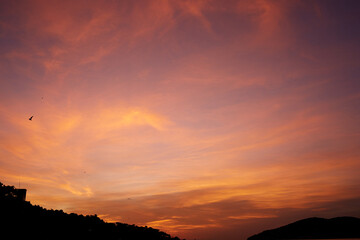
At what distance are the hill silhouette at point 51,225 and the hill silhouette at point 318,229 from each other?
15937 centimetres

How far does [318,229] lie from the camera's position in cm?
17112

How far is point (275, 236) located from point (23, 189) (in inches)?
6316

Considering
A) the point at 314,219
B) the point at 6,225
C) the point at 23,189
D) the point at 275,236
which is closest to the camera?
the point at 6,225

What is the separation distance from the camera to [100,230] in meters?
15.7

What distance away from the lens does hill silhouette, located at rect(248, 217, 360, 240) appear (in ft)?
527

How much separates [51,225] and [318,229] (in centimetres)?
19327

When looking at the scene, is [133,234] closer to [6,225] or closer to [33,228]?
[33,228]

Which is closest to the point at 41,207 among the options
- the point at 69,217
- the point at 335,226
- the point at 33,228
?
the point at 69,217

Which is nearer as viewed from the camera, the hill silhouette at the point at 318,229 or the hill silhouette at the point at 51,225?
the hill silhouette at the point at 51,225

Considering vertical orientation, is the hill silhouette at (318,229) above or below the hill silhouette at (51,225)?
below

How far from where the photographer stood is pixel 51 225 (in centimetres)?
1388

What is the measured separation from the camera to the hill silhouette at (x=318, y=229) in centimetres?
16075

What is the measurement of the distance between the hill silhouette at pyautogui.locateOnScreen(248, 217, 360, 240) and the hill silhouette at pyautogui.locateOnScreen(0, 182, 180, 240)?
159371 mm

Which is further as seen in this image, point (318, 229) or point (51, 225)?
point (318, 229)
